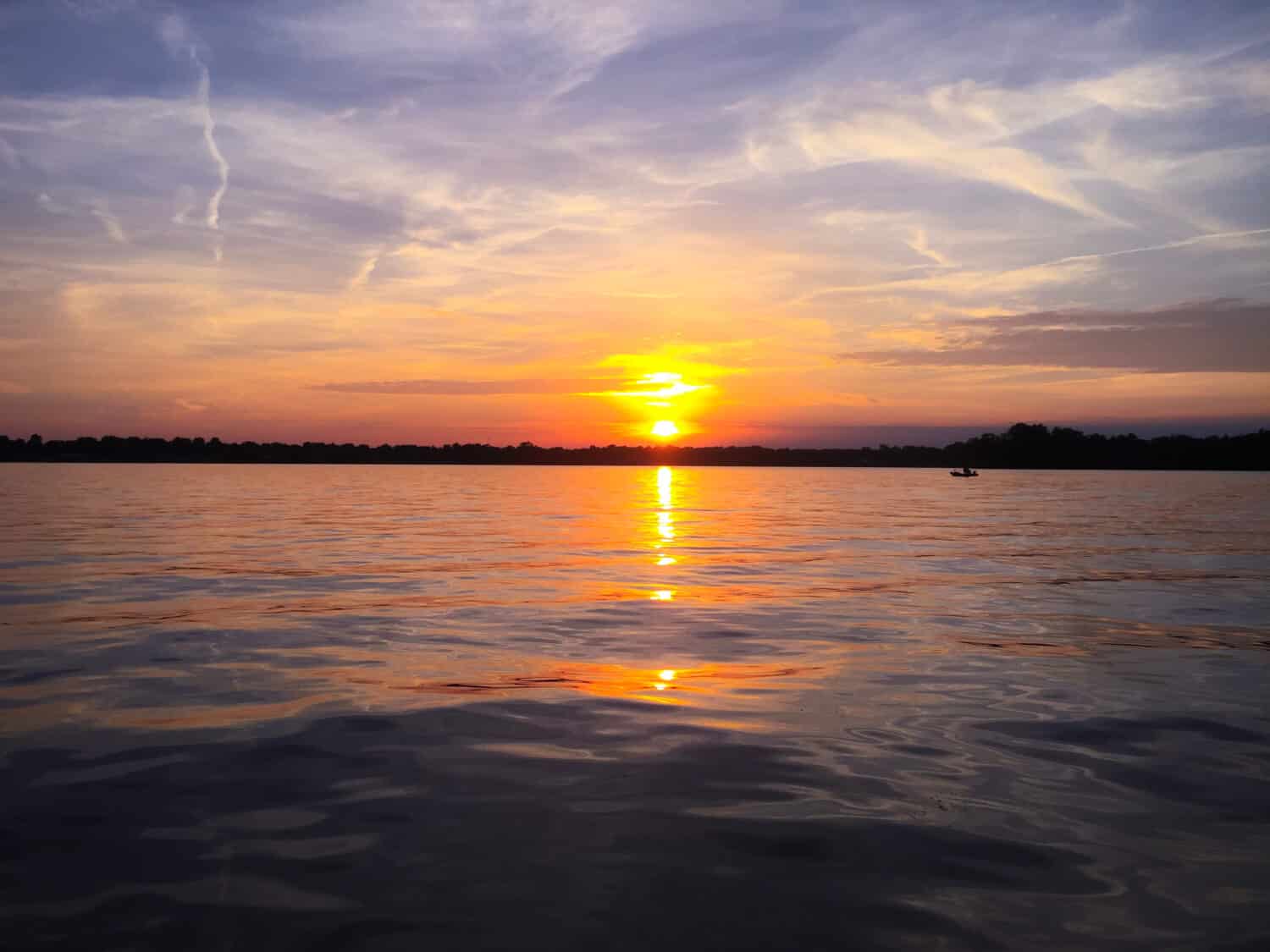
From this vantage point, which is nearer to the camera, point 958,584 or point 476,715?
point 476,715

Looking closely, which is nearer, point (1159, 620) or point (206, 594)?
point (1159, 620)

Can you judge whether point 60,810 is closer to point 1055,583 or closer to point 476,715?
point 476,715

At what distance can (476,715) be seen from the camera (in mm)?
9961

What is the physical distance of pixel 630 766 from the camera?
27.1ft

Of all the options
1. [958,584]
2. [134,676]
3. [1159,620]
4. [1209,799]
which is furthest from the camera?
[958,584]

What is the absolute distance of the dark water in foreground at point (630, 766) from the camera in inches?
218

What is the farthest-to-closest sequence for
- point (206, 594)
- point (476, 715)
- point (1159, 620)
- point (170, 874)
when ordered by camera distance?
point (206, 594) → point (1159, 620) → point (476, 715) → point (170, 874)

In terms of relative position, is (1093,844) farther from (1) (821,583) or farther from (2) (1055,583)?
(2) (1055,583)

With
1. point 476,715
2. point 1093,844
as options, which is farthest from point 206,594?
point 1093,844

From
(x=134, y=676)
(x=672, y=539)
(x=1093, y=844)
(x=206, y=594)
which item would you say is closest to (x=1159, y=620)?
(x=1093, y=844)

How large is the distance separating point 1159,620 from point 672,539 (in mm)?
19505

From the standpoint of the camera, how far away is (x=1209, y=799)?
7.51 metres

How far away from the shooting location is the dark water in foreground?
Result: 18.2ft

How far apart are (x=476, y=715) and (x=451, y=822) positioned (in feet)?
10.1
